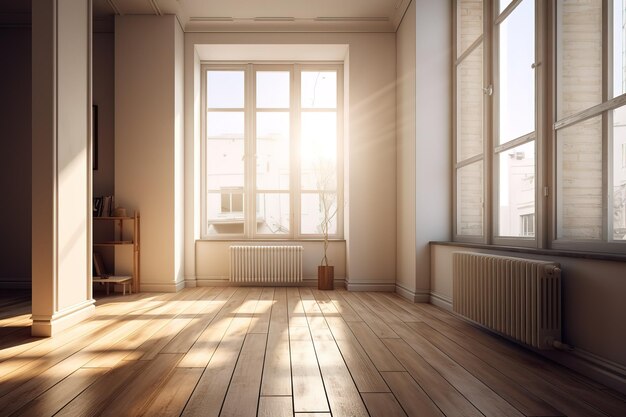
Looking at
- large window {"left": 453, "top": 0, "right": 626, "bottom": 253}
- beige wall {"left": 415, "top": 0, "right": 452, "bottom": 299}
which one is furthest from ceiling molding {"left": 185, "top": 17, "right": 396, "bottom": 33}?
large window {"left": 453, "top": 0, "right": 626, "bottom": 253}

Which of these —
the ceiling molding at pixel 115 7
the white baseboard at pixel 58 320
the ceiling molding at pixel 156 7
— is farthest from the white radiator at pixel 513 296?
the ceiling molding at pixel 115 7

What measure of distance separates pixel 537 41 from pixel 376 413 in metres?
2.56

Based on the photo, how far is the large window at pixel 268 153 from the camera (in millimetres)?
5926

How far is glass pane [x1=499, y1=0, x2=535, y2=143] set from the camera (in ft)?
10.0

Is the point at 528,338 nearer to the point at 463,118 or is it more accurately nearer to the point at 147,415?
the point at 147,415

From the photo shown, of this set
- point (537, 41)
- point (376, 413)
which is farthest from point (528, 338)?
point (537, 41)

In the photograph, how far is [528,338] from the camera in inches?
100

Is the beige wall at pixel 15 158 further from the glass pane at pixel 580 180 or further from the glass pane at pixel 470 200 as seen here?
the glass pane at pixel 580 180

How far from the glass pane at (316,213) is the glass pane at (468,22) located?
244 cm

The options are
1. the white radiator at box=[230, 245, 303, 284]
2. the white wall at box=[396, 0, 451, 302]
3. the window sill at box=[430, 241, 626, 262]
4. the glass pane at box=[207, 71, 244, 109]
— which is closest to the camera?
the window sill at box=[430, 241, 626, 262]

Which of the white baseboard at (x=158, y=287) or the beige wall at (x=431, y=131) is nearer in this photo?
the beige wall at (x=431, y=131)

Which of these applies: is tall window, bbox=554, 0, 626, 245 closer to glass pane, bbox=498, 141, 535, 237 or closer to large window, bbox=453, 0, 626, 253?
large window, bbox=453, 0, 626, 253

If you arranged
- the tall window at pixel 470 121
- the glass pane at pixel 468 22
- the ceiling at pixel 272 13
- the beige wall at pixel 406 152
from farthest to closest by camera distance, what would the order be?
the ceiling at pixel 272 13 < the beige wall at pixel 406 152 < the glass pane at pixel 468 22 < the tall window at pixel 470 121

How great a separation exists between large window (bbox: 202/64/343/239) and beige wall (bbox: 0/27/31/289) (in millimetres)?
2149
